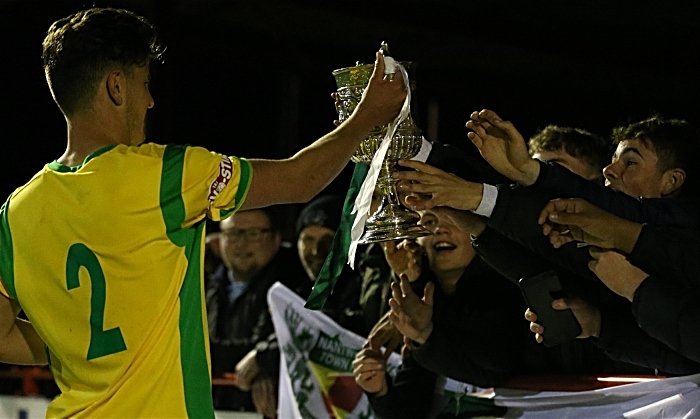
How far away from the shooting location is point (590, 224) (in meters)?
3.04

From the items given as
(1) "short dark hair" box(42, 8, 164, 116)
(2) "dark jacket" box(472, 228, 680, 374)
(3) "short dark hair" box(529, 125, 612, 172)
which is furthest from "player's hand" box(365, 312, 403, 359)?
(1) "short dark hair" box(42, 8, 164, 116)

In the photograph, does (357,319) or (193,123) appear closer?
(357,319)

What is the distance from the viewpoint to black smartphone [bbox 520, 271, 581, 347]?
10.7ft

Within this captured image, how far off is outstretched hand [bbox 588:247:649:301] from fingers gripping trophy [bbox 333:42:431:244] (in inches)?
19.8

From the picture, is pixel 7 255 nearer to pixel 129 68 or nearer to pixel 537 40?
pixel 129 68

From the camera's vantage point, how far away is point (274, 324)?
5391 millimetres

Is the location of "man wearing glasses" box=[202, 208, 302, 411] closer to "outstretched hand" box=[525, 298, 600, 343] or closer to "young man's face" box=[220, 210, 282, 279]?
"young man's face" box=[220, 210, 282, 279]

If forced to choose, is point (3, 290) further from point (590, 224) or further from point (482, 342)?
point (482, 342)

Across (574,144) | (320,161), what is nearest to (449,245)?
(574,144)

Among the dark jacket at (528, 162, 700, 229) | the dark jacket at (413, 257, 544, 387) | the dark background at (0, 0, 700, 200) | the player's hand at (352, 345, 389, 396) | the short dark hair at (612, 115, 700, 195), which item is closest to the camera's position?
the dark jacket at (528, 162, 700, 229)

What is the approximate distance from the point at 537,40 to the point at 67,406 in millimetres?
7599

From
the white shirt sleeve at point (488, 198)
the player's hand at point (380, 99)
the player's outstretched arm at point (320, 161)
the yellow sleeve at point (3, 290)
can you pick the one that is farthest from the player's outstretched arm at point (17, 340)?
the white shirt sleeve at point (488, 198)

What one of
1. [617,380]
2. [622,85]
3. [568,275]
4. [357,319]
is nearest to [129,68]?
[568,275]

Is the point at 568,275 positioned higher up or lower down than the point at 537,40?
lower down
